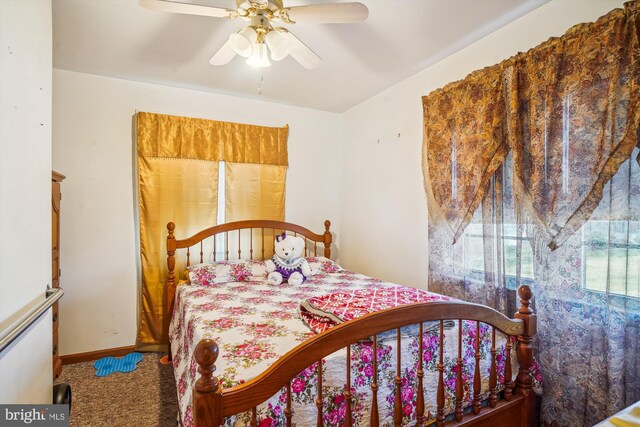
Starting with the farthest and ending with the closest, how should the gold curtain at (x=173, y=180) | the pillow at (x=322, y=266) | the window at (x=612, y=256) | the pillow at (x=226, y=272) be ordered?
the pillow at (x=322, y=266) → the gold curtain at (x=173, y=180) → the pillow at (x=226, y=272) → the window at (x=612, y=256)

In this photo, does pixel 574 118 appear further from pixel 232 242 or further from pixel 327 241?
pixel 232 242

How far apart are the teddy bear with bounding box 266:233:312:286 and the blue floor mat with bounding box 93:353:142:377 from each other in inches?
53.0

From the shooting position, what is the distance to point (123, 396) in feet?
7.33

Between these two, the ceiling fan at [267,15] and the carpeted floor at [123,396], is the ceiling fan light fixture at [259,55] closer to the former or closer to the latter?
the ceiling fan at [267,15]

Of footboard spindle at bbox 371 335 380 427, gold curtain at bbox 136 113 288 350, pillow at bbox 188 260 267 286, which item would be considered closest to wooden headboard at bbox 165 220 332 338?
gold curtain at bbox 136 113 288 350

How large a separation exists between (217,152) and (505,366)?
294 cm

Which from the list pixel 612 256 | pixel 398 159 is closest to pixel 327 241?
pixel 398 159

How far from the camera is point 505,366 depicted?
1.50 metres

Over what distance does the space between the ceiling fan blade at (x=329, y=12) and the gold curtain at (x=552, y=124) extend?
106 centimetres

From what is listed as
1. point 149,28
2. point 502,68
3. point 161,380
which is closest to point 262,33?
point 149,28

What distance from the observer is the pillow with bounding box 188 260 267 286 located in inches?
105

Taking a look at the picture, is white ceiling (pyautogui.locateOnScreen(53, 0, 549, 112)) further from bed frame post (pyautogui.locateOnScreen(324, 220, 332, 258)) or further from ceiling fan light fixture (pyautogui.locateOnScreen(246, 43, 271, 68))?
bed frame post (pyautogui.locateOnScreen(324, 220, 332, 258))

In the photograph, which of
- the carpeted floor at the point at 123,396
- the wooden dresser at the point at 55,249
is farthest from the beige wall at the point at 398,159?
the wooden dresser at the point at 55,249

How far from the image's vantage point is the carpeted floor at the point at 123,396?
1993 mm
